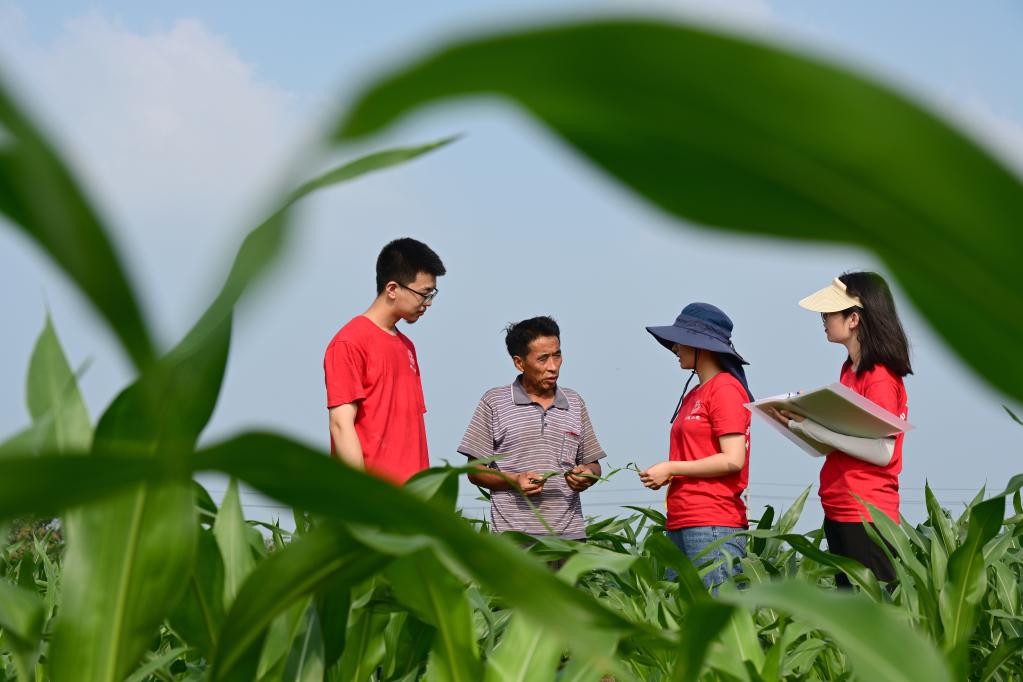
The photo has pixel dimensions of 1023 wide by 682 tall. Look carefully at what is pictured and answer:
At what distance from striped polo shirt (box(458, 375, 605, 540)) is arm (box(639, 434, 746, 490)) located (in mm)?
472

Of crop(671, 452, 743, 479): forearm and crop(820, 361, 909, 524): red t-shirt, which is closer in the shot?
crop(820, 361, 909, 524): red t-shirt

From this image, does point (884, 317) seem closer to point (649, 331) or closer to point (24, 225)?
point (649, 331)

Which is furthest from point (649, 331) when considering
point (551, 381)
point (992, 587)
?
point (992, 587)

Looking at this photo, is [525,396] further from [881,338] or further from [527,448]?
[881,338]

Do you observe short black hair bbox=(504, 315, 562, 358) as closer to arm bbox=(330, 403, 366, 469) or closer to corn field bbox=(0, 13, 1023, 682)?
arm bbox=(330, 403, 366, 469)

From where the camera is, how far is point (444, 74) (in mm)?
198

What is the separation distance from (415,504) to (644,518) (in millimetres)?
3375

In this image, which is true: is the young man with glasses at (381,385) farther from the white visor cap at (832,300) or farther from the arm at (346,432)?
the white visor cap at (832,300)

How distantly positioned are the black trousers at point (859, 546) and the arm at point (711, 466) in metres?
0.33

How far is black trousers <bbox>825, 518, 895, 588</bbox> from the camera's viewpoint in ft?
10.1

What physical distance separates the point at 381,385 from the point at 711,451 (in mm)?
1039

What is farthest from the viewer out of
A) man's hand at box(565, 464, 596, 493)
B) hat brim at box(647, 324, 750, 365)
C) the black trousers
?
man's hand at box(565, 464, 596, 493)

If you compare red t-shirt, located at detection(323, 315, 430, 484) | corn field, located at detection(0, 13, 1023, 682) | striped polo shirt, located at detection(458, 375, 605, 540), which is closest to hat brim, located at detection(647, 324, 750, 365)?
striped polo shirt, located at detection(458, 375, 605, 540)

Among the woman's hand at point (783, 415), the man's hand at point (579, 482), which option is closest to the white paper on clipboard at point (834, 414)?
the woman's hand at point (783, 415)
